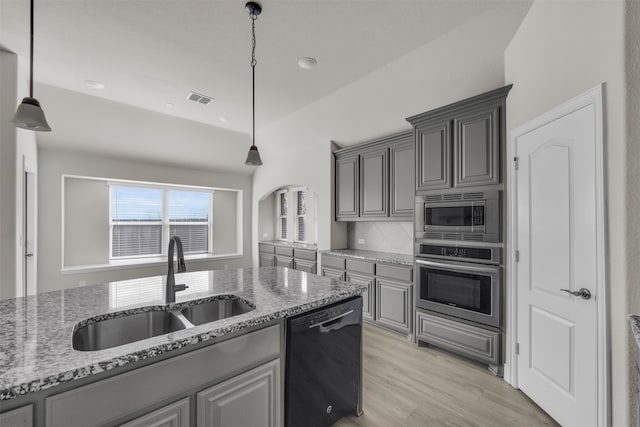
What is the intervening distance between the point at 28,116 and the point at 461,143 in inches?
130

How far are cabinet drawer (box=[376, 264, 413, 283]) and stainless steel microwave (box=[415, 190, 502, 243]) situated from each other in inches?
18.0

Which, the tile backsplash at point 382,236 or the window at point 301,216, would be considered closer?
the tile backsplash at point 382,236

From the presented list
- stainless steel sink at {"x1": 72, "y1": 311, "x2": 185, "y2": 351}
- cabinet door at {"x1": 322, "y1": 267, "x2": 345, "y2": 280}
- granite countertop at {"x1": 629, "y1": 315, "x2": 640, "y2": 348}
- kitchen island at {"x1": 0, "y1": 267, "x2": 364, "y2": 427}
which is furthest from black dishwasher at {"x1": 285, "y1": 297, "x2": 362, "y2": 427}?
cabinet door at {"x1": 322, "y1": 267, "x2": 345, "y2": 280}

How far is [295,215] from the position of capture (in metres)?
5.96

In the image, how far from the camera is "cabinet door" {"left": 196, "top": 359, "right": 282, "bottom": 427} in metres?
1.20

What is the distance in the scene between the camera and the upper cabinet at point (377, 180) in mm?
3484

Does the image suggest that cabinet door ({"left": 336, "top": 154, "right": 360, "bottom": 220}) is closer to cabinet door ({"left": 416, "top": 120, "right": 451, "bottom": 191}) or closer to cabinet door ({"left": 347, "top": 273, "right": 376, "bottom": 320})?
cabinet door ({"left": 347, "top": 273, "right": 376, "bottom": 320})

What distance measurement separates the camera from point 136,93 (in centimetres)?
357

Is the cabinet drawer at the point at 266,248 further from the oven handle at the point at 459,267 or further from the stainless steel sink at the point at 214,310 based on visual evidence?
the stainless steel sink at the point at 214,310

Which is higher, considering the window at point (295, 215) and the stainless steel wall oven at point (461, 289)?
the window at point (295, 215)

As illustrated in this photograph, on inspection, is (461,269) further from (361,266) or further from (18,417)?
(18,417)

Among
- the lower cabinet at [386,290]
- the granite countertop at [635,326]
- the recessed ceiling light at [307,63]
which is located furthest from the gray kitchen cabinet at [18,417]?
the recessed ceiling light at [307,63]

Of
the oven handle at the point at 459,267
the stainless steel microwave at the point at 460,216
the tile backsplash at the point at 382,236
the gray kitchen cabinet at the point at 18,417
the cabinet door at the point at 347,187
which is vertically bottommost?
the gray kitchen cabinet at the point at 18,417

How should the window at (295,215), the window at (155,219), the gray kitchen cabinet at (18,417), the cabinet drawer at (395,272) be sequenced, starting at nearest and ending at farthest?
the gray kitchen cabinet at (18,417) → the cabinet drawer at (395,272) → the window at (155,219) → the window at (295,215)
